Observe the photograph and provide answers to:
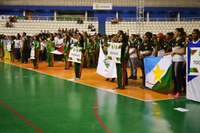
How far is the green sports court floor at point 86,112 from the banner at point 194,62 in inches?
28.5

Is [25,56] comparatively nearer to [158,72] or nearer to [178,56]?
[158,72]

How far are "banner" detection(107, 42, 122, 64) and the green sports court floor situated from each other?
1003mm

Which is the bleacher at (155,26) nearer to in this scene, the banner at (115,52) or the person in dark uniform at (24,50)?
the person in dark uniform at (24,50)

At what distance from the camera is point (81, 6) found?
33.1 meters

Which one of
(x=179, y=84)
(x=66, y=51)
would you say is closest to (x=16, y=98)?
(x=179, y=84)

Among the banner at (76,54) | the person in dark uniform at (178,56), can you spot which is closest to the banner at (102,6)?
the banner at (76,54)

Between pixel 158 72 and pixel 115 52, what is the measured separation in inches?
53.0

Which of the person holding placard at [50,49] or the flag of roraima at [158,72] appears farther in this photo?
the person holding placard at [50,49]

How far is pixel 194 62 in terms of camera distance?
7.18 m

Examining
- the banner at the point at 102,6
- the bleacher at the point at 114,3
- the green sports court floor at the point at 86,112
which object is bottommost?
the green sports court floor at the point at 86,112

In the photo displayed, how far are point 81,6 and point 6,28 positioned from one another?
10.0m

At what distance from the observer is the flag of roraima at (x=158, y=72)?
790 centimetres

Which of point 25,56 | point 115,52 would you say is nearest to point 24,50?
point 25,56

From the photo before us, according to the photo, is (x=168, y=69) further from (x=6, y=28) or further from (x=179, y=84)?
(x=6, y=28)
